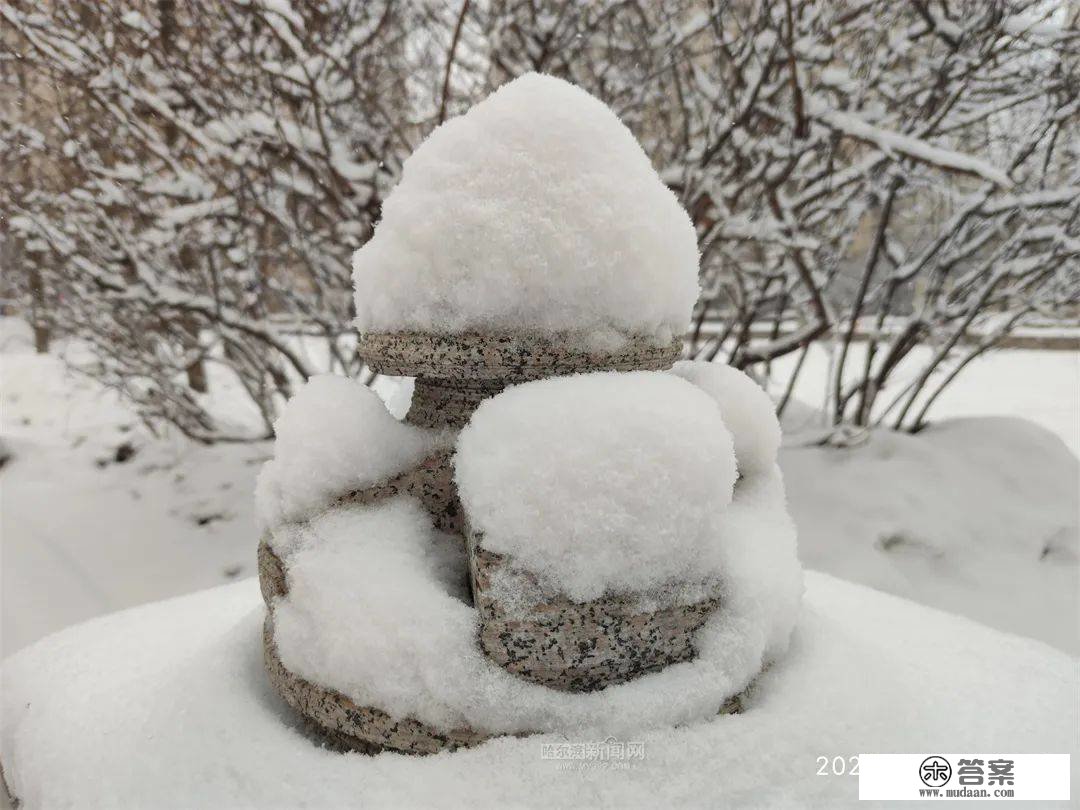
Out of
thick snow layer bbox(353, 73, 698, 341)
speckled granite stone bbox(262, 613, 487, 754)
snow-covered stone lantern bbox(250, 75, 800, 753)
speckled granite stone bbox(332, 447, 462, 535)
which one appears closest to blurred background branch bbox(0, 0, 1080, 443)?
thick snow layer bbox(353, 73, 698, 341)

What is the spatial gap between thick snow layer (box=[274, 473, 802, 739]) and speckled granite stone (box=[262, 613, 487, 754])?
2 cm

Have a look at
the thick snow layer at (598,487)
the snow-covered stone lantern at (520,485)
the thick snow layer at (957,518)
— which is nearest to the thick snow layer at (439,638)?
the snow-covered stone lantern at (520,485)

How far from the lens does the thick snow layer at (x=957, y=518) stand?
312cm

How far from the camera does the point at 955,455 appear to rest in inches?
150

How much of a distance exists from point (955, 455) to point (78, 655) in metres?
4.03

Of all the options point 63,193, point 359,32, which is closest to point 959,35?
point 359,32

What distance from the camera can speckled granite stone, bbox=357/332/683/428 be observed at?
136 centimetres

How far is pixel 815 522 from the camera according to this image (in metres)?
3.50

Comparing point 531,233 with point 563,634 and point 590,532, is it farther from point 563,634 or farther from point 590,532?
point 563,634

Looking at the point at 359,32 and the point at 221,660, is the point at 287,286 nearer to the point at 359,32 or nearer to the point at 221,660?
the point at 359,32

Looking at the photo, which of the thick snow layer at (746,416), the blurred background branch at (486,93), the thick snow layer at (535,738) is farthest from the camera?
the blurred background branch at (486,93)

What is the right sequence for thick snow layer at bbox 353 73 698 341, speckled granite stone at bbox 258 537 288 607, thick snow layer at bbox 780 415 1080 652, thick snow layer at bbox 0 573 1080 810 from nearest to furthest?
thick snow layer at bbox 0 573 1080 810, thick snow layer at bbox 353 73 698 341, speckled granite stone at bbox 258 537 288 607, thick snow layer at bbox 780 415 1080 652

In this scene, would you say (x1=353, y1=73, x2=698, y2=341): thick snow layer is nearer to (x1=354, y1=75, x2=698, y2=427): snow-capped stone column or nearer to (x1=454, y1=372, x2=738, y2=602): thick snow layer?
(x1=354, y1=75, x2=698, y2=427): snow-capped stone column

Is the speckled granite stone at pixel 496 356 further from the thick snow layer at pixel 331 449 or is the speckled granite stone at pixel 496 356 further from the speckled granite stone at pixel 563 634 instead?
the speckled granite stone at pixel 563 634
